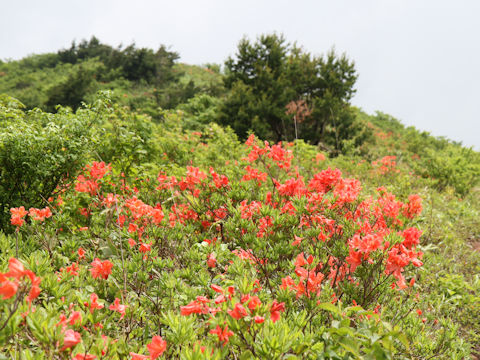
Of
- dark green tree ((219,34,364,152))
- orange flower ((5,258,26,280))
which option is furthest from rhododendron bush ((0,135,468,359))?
dark green tree ((219,34,364,152))

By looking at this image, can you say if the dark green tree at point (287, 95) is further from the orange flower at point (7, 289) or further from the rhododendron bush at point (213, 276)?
the orange flower at point (7, 289)

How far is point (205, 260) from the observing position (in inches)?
84.7

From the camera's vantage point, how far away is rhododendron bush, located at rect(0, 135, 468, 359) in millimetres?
1061

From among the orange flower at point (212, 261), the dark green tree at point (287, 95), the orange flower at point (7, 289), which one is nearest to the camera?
the orange flower at point (7, 289)

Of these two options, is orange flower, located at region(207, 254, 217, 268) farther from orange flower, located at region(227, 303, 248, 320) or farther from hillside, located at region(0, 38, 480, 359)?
orange flower, located at region(227, 303, 248, 320)

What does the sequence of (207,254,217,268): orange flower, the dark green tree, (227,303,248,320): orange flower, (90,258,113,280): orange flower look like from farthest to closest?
the dark green tree, (207,254,217,268): orange flower, (90,258,113,280): orange flower, (227,303,248,320): orange flower

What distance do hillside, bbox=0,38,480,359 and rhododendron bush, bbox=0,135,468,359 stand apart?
0.01 metres

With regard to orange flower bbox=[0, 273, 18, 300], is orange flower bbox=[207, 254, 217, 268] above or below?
below

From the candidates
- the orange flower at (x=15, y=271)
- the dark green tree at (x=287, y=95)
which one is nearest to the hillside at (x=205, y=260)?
the orange flower at (x=15, y=271)

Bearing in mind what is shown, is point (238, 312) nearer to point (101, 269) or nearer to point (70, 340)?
point (70, 340)

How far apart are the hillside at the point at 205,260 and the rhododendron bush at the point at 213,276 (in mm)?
10

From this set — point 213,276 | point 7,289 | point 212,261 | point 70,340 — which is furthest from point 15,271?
point 213,276

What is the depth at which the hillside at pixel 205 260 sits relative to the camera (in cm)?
110

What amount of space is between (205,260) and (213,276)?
253 mm
